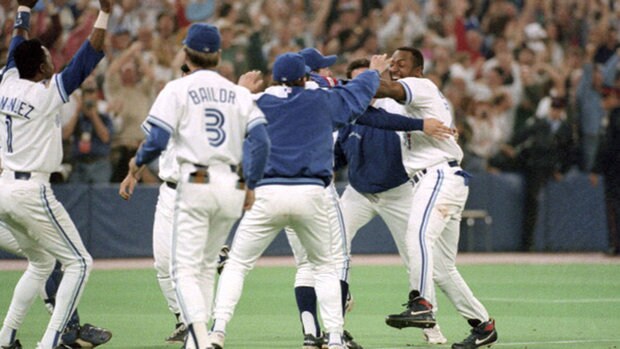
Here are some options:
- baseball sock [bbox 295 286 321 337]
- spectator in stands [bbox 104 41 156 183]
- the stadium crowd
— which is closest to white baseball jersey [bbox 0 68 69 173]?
baseball sock [bbox 295 286 321 337]

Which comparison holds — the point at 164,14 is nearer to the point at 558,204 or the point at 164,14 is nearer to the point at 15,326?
the point at 558,204

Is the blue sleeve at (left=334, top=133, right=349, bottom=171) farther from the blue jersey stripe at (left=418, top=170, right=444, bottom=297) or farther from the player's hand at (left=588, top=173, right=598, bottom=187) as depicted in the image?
the player's hand at (left=588, top=173, right=598, bottom=187)

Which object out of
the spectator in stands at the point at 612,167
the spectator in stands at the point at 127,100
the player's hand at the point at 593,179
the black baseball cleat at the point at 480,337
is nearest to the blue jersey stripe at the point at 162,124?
the black baseball cleat at the point at 480,337

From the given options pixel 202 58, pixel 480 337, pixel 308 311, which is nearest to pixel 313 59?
pixel 202 58

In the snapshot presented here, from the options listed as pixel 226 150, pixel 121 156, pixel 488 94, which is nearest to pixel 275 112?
pixel 226 150

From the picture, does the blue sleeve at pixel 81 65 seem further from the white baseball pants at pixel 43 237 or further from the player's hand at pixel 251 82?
the player's hand at pixel 251 82

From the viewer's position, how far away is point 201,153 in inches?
319

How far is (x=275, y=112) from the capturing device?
888 cm

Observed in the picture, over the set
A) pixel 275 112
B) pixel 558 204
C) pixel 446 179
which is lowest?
pixel 558 204

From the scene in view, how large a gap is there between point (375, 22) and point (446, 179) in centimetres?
1227

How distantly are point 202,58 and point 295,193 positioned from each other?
49.2 inches

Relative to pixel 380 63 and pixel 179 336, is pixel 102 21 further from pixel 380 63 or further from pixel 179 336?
pixel 179 336

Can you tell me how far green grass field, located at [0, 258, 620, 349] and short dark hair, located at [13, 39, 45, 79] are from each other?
7.84 ft

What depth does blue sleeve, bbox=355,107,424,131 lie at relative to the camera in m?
9.86
